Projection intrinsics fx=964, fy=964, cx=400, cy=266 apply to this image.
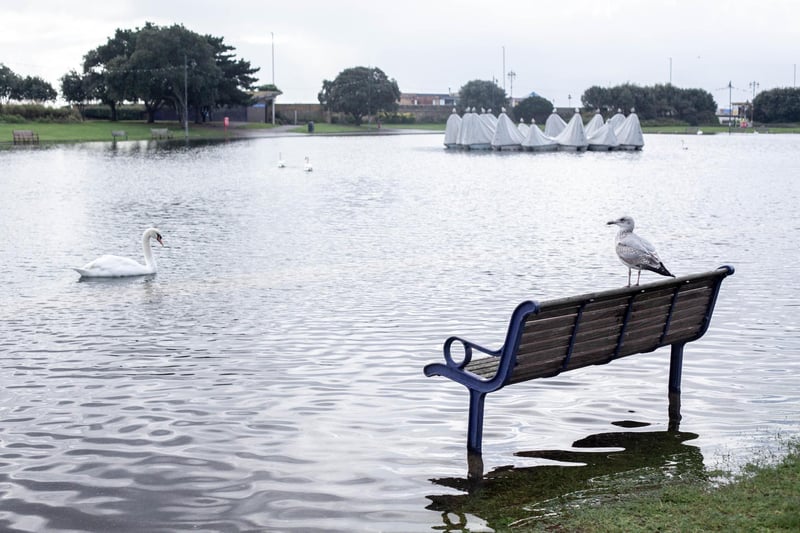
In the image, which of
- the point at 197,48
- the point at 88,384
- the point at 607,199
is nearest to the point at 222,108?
the point at 197,48

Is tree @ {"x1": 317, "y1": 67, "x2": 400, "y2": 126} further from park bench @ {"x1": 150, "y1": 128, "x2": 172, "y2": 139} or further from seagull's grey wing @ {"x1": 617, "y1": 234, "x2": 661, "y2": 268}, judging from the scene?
seagull's grey wing @ {"x1": 617, "y1": 234, "x2": 661, "y2": 268}

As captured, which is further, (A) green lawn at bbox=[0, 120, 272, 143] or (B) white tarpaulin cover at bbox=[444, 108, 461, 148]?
(B) white tarpaulin cover at bbox=[444, 108, 461, 148]

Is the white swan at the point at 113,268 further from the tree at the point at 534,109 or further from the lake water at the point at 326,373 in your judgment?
the tree at the point at 534,109

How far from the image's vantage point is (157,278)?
14.1 m

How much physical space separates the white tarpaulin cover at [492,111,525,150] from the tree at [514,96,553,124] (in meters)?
85.1

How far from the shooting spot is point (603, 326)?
6.37 meters

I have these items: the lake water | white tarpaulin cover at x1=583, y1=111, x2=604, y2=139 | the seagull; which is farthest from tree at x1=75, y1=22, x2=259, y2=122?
the seagull

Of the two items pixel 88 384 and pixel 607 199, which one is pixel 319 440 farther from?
pixel 607 199

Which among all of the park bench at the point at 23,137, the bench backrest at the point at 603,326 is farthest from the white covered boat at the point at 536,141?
the bench backrest at the point at 603,326

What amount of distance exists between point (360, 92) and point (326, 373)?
130 meters

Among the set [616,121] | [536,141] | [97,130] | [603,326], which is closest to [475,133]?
[536,141]

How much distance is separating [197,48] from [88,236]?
81.7m

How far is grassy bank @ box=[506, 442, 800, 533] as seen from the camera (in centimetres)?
475

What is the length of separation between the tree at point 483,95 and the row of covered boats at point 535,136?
276 feet
